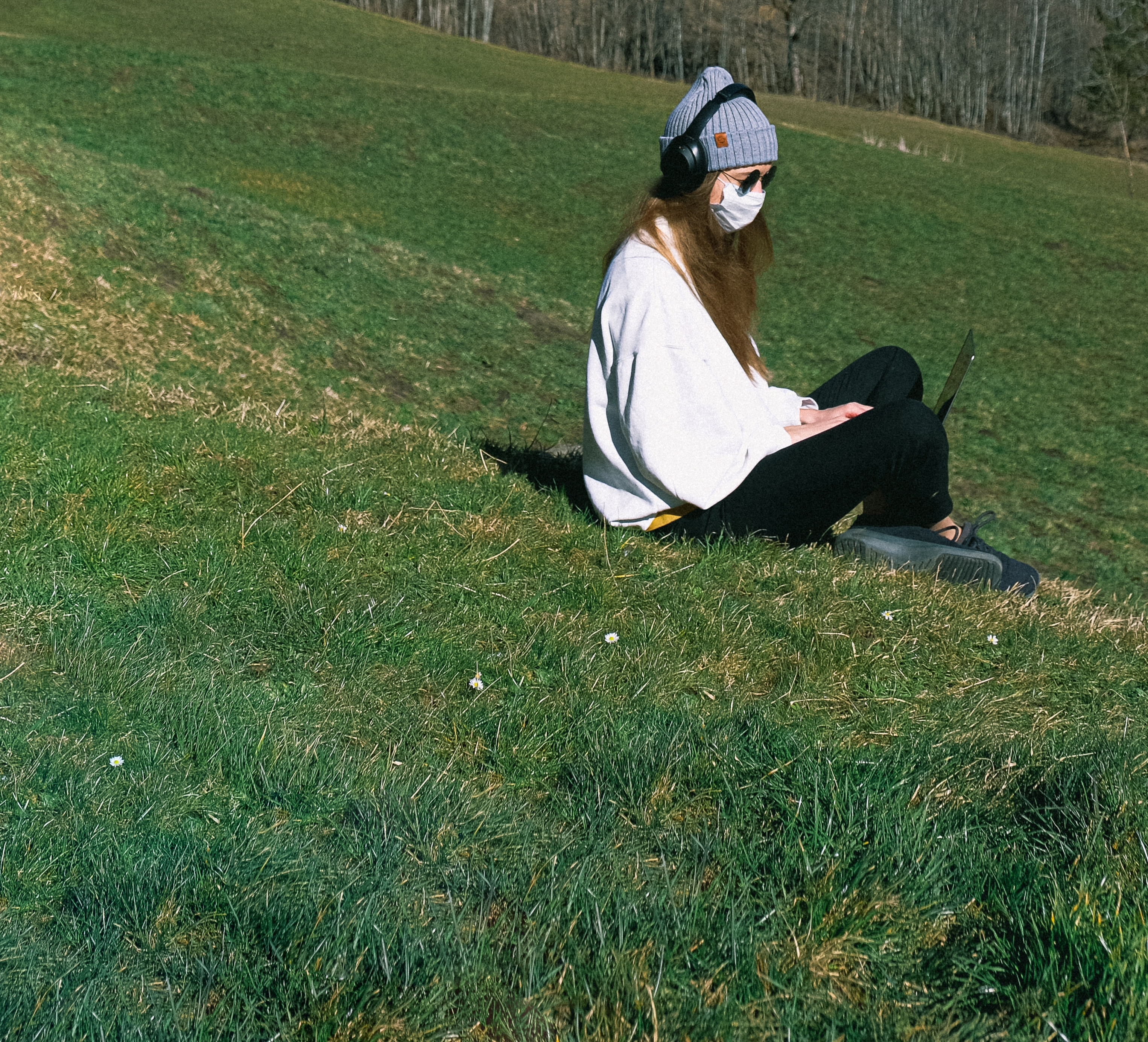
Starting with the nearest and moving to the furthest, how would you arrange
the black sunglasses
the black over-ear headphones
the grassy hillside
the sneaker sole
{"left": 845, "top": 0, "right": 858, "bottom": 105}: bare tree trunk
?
the black over-ear headphones → the black sunglasses → the sneaker sole → the grassy hillside → {"left": 845, "top": 0, "right": 858, "bottom": 105}: bare tree trunk

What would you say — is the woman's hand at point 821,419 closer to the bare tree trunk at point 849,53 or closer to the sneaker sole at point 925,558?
the sneaker sole at point 925,558

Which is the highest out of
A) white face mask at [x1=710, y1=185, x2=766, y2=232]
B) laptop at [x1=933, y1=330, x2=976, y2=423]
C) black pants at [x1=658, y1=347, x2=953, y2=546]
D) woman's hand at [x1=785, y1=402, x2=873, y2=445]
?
white face mask at [x1=710, y1=185, x2=766, y2=232]

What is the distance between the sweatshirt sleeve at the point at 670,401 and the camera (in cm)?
348

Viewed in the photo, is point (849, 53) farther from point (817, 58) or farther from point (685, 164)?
point (685, 164)

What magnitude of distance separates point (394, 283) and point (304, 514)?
7.49m

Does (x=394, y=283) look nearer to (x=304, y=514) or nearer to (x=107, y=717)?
(x=304, y=514)

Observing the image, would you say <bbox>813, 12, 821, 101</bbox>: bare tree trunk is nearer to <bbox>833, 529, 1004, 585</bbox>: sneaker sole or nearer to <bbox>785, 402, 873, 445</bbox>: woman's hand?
<bbox>785, 402, 873, 445</bbox>: woman's hand

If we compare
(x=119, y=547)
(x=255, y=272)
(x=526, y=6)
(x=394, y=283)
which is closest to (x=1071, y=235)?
(x=394, y=283)

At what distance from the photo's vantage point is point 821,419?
13.5ft

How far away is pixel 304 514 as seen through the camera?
3713 mm

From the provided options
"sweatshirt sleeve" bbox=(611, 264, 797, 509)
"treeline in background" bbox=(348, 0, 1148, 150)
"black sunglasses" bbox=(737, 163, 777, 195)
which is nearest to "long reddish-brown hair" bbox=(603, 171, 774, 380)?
"black sunglasses" bbox=(737, 163, 777, 195)

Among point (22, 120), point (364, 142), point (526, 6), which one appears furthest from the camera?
point (526, 6)

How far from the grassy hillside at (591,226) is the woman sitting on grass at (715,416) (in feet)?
14.3

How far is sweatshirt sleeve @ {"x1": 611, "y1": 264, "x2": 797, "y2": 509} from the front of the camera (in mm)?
3479
